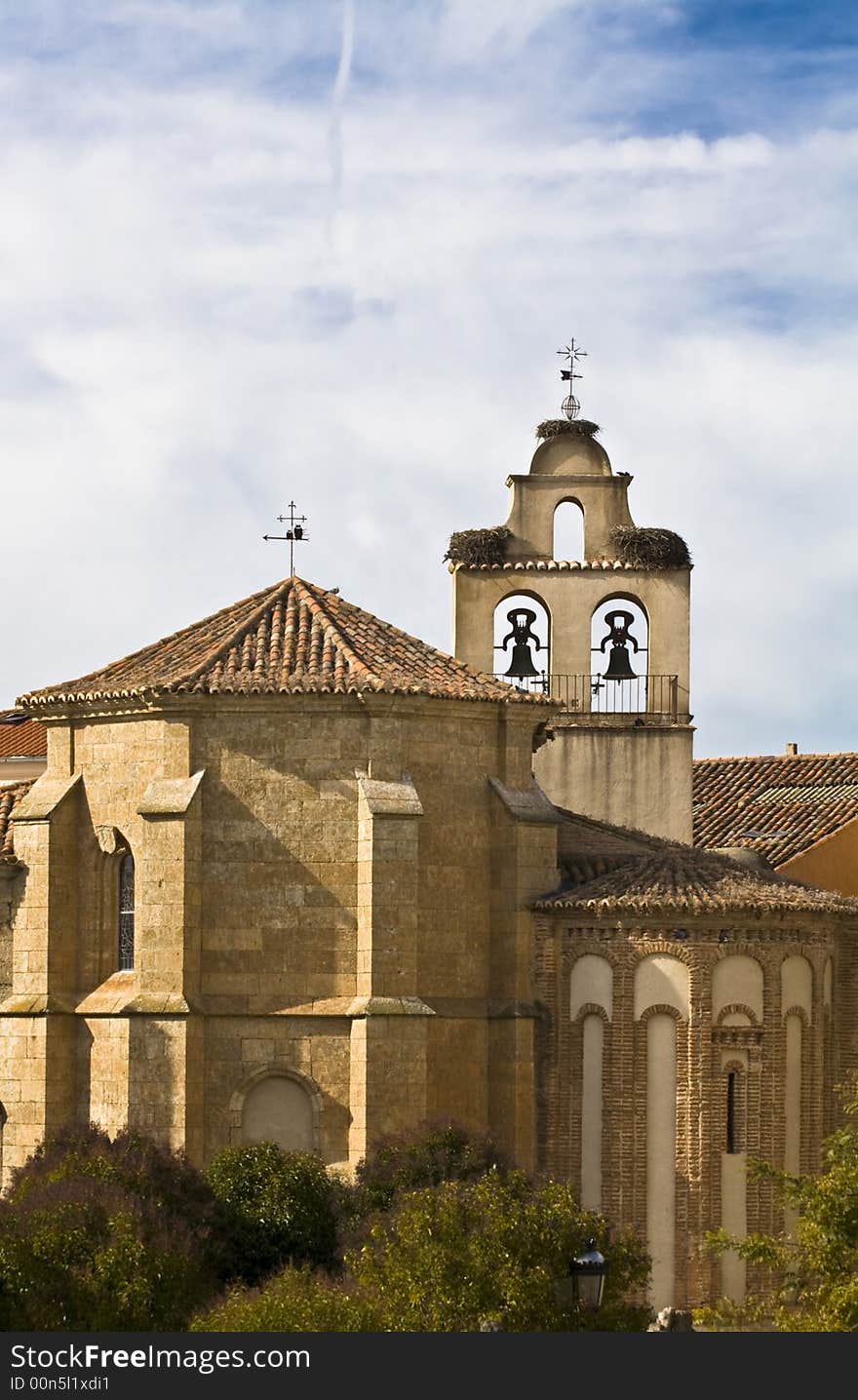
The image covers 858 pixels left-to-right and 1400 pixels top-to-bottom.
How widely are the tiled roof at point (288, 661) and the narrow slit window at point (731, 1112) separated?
19.0 ft

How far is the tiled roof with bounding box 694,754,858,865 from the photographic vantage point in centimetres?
Result: 4888

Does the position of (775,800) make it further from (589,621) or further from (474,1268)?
(474,1268)

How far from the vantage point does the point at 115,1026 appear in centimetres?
3544

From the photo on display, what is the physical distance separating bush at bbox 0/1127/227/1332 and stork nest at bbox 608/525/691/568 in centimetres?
1672

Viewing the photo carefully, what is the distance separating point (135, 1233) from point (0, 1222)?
160 cm

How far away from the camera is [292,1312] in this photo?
2308 cm

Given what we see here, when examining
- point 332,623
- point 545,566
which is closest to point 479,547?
point 545,566

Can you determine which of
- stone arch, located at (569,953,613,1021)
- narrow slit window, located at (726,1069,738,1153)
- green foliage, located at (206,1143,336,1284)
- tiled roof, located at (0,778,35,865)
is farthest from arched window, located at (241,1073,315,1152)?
narrow slit window, located at (726,1069,738,1153)

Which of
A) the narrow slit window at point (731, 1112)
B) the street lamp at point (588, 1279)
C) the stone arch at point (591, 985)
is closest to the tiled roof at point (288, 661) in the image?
the stone arch at point (591, 985)

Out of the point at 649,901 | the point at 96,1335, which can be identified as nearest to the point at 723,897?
the point at 649,901

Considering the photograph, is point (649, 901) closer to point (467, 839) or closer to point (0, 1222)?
point (467, 839)

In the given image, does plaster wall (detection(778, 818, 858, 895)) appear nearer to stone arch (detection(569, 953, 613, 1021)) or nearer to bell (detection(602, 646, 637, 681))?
bell (detection(602, 646, 637, 681))

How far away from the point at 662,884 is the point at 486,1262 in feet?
32.7

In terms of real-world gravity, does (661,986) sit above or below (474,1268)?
above
